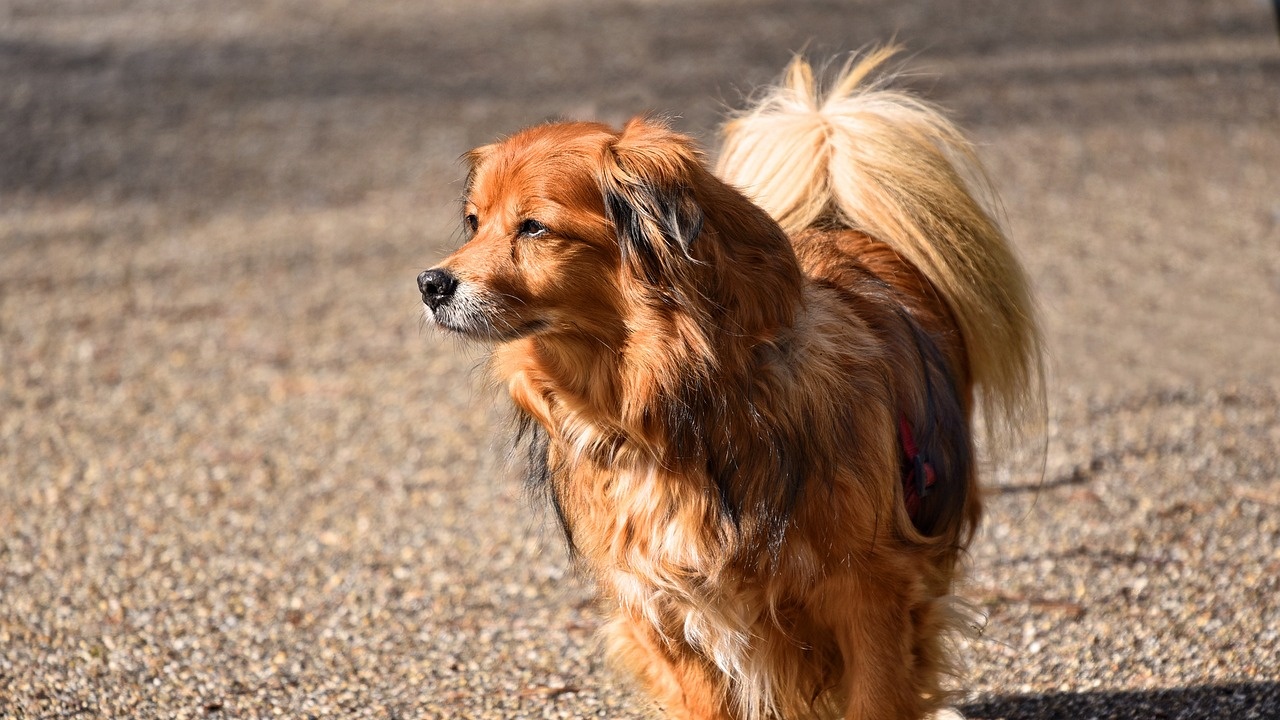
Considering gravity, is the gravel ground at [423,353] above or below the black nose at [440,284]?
below

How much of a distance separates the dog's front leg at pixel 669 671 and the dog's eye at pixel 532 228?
1055 mm

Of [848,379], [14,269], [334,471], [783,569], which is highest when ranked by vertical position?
[848,379]

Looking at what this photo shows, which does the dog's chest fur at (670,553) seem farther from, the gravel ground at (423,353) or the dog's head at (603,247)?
the gravel ground at (423,353)

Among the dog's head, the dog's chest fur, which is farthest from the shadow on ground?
the dog's head

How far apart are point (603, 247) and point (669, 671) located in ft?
3.97

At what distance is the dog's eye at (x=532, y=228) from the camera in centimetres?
298

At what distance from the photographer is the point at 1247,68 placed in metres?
11.3

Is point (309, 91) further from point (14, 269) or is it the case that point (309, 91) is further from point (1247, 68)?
point (1247, 68)

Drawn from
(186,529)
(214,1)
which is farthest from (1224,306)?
(214,1)

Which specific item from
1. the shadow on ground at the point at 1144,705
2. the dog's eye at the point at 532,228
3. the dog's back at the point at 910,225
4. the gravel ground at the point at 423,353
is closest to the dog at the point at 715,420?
the dog's eye at the point at 532,228

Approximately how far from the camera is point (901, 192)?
3.75 m

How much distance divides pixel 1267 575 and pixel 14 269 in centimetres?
751

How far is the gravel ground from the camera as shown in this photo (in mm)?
4133

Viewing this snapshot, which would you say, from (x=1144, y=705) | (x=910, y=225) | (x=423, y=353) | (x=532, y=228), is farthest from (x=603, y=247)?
(x=423, y=353)
